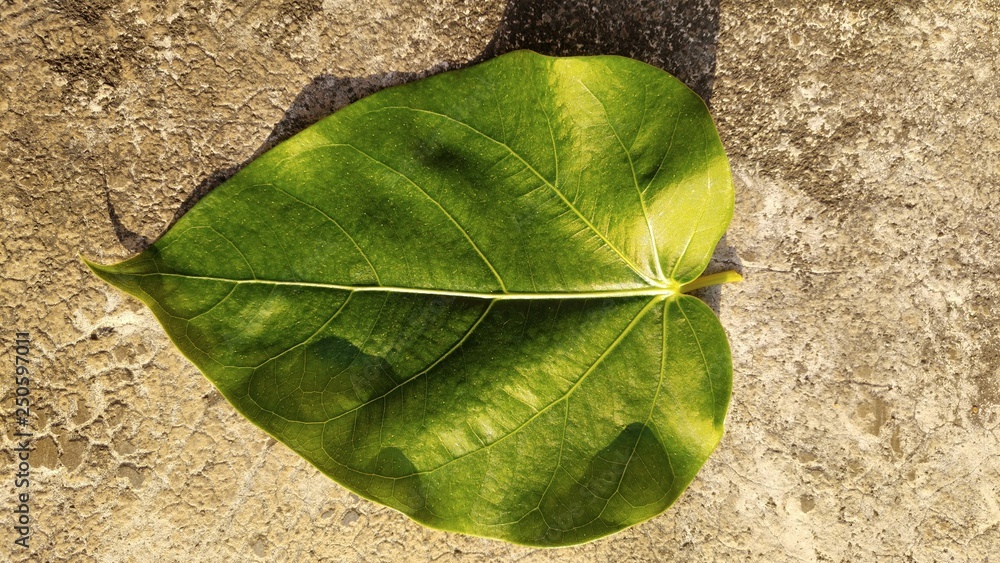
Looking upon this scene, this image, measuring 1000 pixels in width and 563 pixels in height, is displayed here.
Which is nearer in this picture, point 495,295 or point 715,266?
point 495,295

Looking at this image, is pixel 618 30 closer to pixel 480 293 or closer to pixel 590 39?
pixel 590 39

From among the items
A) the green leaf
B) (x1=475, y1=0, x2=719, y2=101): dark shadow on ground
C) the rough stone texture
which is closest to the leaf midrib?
the green leaf

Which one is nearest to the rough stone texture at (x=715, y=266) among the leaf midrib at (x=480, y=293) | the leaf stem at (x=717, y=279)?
the leaf stem at (x=717, y=279)

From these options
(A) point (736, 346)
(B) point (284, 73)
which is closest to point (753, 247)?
(A) point (736, 346)

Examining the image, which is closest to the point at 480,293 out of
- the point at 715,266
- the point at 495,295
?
the point at 495,295

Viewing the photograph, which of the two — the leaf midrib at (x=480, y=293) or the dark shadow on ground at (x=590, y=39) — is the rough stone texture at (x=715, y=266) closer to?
the dark shadow on ground at (x=590, y=39)

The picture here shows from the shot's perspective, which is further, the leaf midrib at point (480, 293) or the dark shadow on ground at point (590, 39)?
the dark shadow on ground at point (590, 39)

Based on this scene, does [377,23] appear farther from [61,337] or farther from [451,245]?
[61,337]
